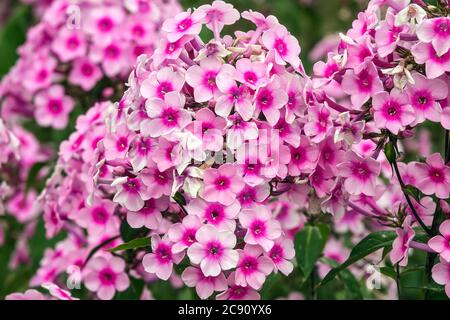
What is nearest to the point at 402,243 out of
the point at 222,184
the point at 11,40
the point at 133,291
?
the point at 222,184

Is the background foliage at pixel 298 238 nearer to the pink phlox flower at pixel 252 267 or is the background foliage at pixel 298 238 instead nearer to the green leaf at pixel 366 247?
the green leaf at pixel 366 247

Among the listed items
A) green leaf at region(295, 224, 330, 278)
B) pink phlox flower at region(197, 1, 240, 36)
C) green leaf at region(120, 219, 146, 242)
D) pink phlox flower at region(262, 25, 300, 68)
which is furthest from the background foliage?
pink phlox flower at region(197, 1, 240, 36)

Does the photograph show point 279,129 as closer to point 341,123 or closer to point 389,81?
point 341,123

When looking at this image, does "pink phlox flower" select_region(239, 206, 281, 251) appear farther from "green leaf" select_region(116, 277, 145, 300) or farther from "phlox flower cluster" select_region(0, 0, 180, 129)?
"phlox flower cluster" select_region(0, 0, 180, 129)

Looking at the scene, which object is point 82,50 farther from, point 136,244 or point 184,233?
point 184,233
